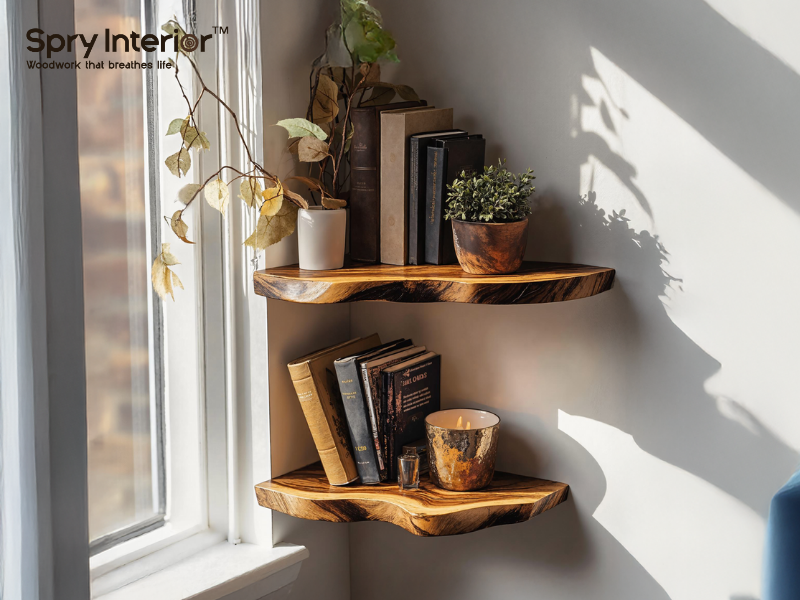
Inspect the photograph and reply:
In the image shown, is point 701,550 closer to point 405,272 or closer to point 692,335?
point 692,335

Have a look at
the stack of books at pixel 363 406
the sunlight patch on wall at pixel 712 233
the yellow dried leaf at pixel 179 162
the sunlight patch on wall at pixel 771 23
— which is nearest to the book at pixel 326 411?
the stack of books at pixel 363 406

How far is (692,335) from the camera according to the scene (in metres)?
1.11

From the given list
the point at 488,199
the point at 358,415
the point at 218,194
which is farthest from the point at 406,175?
the point at 358,415

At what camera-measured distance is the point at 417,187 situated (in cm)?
115

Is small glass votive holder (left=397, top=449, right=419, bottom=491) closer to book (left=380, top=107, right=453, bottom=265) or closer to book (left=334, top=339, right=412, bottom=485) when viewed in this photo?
book (left=334, top=339, right=412, bottom=485)

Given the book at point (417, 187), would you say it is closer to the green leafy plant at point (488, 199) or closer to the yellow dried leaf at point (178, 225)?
the green leafy plant at point (488, 199)

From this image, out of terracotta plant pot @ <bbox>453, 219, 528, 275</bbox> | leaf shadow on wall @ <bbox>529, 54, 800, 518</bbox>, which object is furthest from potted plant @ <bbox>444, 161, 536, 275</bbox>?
leaf shadow on wall @ <bbox>529, 54, 800, 518</bbox>

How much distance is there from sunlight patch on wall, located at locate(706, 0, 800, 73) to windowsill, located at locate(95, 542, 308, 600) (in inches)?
41.6

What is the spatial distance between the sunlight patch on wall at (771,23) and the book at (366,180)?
0.48 meters

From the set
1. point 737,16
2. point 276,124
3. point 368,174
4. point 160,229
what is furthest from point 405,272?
point 737,16

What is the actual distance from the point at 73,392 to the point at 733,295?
91 cm

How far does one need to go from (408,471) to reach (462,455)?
89 millimetres

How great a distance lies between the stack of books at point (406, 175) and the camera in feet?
3.72

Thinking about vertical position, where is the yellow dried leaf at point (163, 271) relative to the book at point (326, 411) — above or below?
above
